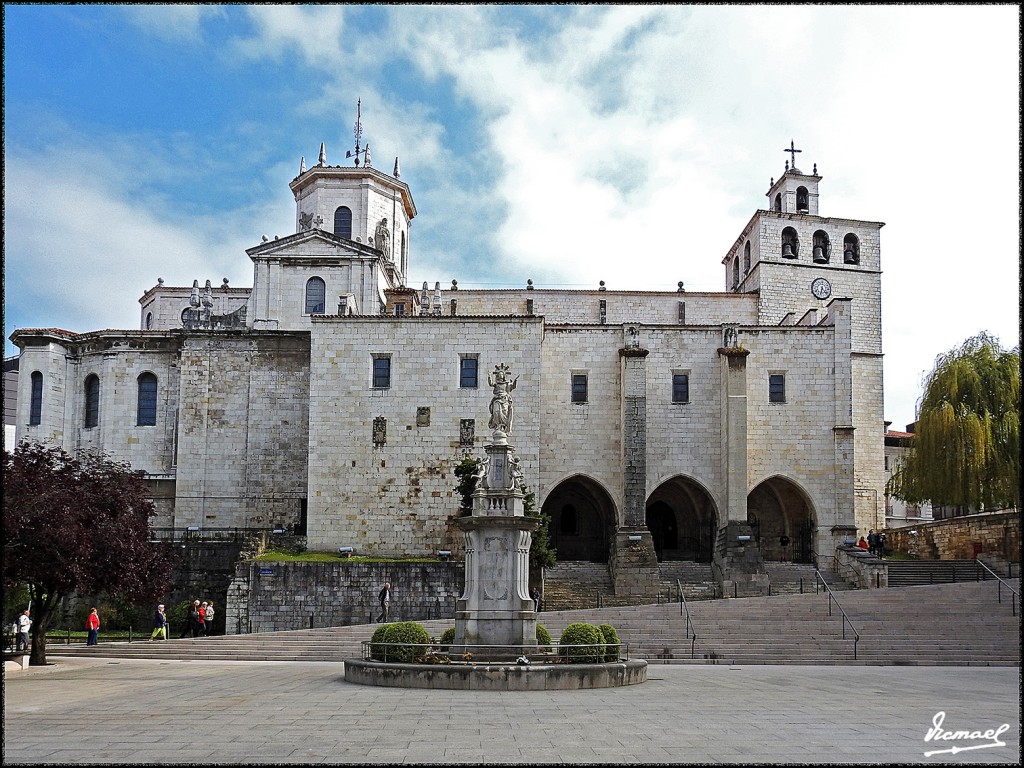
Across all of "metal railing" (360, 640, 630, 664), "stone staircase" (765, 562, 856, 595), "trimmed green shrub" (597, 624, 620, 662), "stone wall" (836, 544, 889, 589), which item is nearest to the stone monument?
"metal railing" (360, 640, 630, 664)

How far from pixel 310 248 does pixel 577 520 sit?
58.0 ft

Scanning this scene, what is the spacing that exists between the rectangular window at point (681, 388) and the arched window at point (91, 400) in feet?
84.8

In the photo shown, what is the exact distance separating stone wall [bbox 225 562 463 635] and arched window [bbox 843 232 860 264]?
3220 cm

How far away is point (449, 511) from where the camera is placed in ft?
145

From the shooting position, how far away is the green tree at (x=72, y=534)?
2384cm

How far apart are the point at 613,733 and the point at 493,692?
5.70 meters

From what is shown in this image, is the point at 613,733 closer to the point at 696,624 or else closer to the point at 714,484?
the point at 696,624

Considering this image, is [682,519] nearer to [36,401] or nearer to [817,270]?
[817,270]

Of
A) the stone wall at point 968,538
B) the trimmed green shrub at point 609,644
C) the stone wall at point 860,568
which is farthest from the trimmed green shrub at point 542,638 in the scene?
the stone wall at point 968,538

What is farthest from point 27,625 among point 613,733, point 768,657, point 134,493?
point 613,733

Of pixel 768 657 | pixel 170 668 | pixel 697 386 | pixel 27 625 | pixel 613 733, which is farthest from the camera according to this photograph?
pixel 697 386

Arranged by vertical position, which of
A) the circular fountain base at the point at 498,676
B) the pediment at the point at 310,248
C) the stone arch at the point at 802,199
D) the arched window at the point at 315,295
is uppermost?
the stone arch at the point at 802,199

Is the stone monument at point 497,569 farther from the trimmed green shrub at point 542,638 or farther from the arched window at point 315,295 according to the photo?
the arched window at point 315,295

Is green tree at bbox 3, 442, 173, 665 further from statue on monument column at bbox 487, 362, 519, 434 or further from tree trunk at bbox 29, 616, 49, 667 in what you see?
statue on monument column at bbox 487, 362, 519, 434
